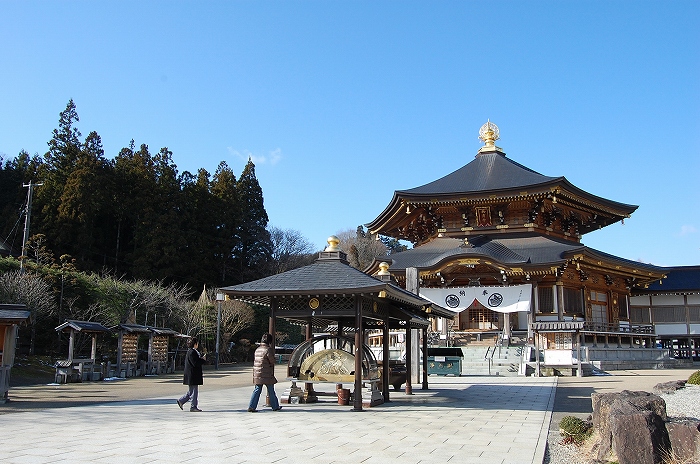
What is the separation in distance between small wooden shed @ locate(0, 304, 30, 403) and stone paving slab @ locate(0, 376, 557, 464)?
→ 240 cm

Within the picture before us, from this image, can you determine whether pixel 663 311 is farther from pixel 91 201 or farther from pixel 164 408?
pixel 91 201

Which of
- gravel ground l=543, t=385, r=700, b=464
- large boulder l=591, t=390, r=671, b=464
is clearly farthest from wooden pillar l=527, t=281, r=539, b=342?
large boulder l=591, t=390, r=671, b=464

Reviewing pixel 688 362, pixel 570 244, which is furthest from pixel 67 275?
pixel 688 362

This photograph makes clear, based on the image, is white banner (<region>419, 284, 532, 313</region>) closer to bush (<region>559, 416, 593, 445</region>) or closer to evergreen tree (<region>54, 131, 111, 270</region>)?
bush (<region>559, 416, 593, 445</region>)

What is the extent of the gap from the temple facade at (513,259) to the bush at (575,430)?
611 inches

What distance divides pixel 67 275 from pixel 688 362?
33838 millimetres

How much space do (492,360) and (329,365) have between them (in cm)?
1436

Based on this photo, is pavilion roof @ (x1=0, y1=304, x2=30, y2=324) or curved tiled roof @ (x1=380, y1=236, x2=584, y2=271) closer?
pavilion roof @ (x1=0, y1=304, x2=30, y2=324)

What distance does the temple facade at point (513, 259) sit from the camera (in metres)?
28.3

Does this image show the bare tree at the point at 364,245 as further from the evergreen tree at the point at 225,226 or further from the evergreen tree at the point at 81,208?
the evergreen tree at the point at 81,208

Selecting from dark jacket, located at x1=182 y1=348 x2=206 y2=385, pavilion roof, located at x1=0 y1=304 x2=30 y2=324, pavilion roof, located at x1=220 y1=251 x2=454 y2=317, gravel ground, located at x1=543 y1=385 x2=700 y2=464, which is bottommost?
gravel ground, located at x1=543 y1=385 x2=700 y2=464

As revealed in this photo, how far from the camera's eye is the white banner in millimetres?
28109

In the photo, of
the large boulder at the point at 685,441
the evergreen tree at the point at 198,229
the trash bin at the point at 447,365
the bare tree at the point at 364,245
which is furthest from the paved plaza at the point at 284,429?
the bare tree at the point at 364,245

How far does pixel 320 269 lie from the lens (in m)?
13.5
